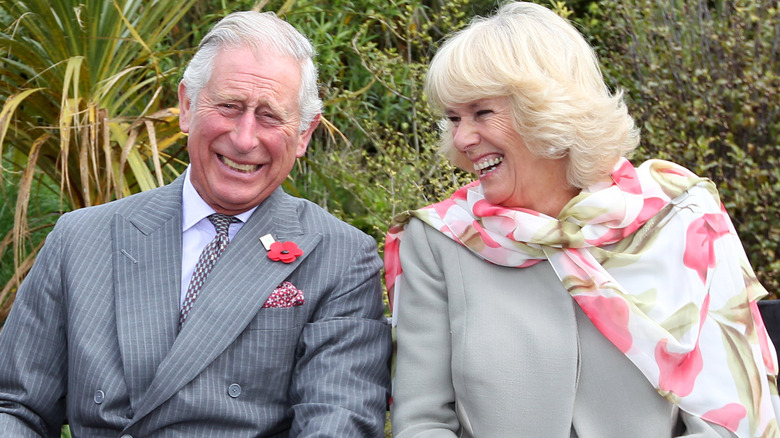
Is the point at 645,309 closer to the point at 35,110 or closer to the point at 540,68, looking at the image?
the point at 540,68

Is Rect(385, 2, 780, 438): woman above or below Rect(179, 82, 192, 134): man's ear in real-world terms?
below

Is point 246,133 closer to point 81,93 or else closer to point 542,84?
point 542,84

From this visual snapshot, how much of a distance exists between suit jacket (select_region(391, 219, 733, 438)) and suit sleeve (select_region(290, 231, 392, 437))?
70mm

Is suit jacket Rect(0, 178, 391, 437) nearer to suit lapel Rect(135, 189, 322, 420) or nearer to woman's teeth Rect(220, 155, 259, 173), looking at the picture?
suit lapel Rect(135, 189, 322, 420)

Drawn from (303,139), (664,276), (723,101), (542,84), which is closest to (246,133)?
(303,139)

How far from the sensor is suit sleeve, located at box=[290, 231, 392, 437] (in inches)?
93.4

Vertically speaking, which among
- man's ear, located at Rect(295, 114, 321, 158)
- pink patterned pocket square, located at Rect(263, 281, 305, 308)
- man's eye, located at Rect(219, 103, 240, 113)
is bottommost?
pink patterned pocket square, located at Rect(263, 281, 305, 308)

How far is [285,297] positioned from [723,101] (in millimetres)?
2906

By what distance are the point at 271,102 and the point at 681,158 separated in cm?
259

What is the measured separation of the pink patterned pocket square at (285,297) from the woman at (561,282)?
0.28 meters

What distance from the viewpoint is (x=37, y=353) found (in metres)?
2.45

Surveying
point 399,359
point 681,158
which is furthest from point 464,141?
point 681,158

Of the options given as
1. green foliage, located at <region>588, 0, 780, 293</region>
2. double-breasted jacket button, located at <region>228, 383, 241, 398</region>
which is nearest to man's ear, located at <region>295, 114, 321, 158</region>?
double-breasted jacket button, located at <region>228, 383, 241, 398</region>

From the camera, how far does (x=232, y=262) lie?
2504 mm
